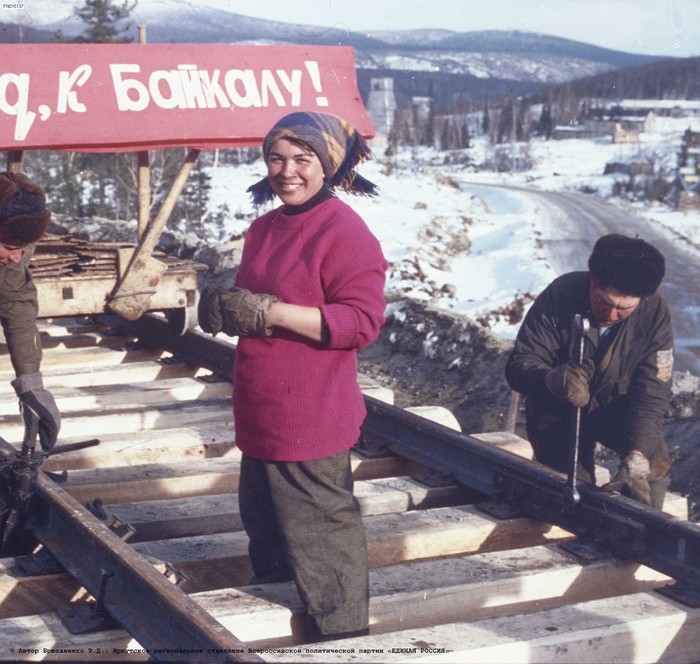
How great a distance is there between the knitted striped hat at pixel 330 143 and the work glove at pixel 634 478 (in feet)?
5.15

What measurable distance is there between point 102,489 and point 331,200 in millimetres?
1897

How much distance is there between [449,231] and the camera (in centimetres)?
2288

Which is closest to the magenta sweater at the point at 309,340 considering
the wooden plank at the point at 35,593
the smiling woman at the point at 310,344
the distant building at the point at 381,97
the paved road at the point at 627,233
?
the smiling woman at the point at 310,344

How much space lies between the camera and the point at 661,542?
3.64 meters

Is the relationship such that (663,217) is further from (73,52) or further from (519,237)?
(73,52)

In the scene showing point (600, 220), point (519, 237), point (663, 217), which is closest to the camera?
point (519, 237)

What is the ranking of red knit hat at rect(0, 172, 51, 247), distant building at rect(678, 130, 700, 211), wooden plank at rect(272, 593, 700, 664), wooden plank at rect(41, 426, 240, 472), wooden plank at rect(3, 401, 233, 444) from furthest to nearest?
distant building at rect(678, 130, 700, 211), wooden plank at rect(3, 401, 233, 444), wooden plank at rect(41, 426, 240, 472), red knit hat at rect(0, 172, 51, 247), wooden plank at rect(272, 593, 700, 664)

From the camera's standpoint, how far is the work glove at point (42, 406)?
394 centimetres

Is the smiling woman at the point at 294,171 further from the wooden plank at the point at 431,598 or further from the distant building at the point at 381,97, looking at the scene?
the distant building at the point at 381,97

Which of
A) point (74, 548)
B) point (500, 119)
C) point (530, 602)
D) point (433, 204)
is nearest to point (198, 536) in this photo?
point (74, 548)

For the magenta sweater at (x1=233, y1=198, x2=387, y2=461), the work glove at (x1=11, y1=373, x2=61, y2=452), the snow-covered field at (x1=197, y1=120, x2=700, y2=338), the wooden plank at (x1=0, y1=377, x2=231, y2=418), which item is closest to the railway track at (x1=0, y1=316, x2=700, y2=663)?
the work glove at (x1=11, y1=373, x2=61, y2=452)

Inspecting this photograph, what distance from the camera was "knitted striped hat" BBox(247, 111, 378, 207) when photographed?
3.02 meters

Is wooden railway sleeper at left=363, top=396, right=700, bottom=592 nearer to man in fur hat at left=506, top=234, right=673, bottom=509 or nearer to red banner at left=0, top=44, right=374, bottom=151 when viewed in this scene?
man in fur hat at left=506, top=234, right=673, bottom=509

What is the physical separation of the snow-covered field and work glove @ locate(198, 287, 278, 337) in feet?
23.5
